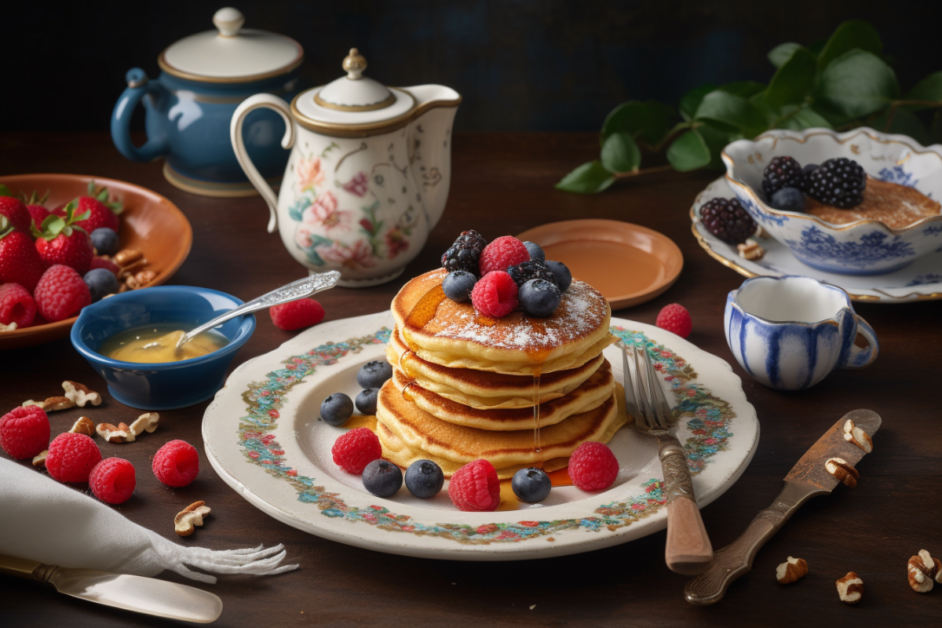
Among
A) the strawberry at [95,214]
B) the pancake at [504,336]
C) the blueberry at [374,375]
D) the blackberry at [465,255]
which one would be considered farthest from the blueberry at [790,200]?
the strawberry at [95,214]

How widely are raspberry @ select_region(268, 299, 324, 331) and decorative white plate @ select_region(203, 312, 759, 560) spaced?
0.33 feet

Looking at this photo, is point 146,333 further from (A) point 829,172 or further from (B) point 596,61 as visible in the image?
(B) point 596,61

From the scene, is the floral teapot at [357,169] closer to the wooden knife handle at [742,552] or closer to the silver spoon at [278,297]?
the silver spoon at [278,297]

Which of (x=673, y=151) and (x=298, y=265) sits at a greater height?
(x=673, y=151)

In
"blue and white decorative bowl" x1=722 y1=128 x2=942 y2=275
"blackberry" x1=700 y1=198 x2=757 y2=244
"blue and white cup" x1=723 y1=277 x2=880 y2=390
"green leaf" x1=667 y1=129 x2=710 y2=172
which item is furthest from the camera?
"green leaf" x1=667 y1=129 x2=710 y2=172

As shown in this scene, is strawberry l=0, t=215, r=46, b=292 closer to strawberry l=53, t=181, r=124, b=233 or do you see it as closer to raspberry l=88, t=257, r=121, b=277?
raspberry l=88, t=257, r=121, b=277

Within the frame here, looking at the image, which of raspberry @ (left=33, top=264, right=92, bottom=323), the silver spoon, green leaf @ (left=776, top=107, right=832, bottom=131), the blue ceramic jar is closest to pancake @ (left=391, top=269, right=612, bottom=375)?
the silver spoon

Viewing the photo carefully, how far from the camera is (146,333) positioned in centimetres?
136

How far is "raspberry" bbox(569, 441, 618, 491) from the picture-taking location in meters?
1.05

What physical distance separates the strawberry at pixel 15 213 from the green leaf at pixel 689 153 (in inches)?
54.7

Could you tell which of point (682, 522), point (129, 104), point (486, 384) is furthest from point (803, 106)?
point (129, 104)

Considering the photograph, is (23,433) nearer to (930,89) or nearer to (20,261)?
(20,261)

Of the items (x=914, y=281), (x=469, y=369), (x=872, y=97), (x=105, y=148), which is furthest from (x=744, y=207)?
(x=105, y=148)

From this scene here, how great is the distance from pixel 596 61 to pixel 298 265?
3.75ft
